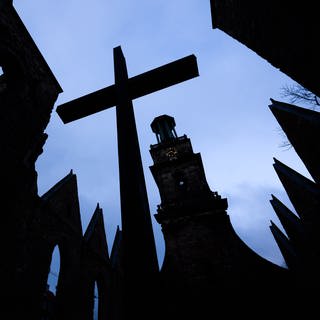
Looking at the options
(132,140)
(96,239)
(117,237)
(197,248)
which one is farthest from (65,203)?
(132,140)

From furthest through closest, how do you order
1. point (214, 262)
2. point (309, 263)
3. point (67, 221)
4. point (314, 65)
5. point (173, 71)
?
point (214, 262), point (309, 263), point (67, 221), point (314, 65), point (173, 71)

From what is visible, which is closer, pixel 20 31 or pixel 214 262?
pixel 20 31

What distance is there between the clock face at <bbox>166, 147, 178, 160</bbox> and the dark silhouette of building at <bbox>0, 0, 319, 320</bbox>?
10 centimetres

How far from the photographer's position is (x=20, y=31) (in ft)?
23.4

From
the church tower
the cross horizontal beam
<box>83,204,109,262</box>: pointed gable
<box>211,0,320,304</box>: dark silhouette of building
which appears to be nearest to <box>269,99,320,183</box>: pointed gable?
<box>211,0,320,304</box>: dark silhouette of building

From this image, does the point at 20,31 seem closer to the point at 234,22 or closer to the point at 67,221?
the point at 234,22

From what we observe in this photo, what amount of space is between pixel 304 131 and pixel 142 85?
30.1 ft

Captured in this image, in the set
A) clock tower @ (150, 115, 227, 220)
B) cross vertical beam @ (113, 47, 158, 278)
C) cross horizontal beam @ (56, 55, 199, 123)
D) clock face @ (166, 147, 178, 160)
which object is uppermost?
clock face @ (166, 147, 178, 160)

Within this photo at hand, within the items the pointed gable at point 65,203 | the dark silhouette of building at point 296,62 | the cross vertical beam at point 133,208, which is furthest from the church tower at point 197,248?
the cross vertical beam at point 133,208

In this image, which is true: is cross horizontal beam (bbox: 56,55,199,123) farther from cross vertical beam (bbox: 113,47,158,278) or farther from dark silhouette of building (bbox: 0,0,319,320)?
dark silhouette of building (bbox: 0,0,319,320)

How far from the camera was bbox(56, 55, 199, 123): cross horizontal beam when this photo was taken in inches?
89.7

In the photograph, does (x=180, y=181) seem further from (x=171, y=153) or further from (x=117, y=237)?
(x=117, y=237)

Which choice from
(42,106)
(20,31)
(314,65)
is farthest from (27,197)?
(314,65)

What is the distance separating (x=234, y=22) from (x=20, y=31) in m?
6.65
